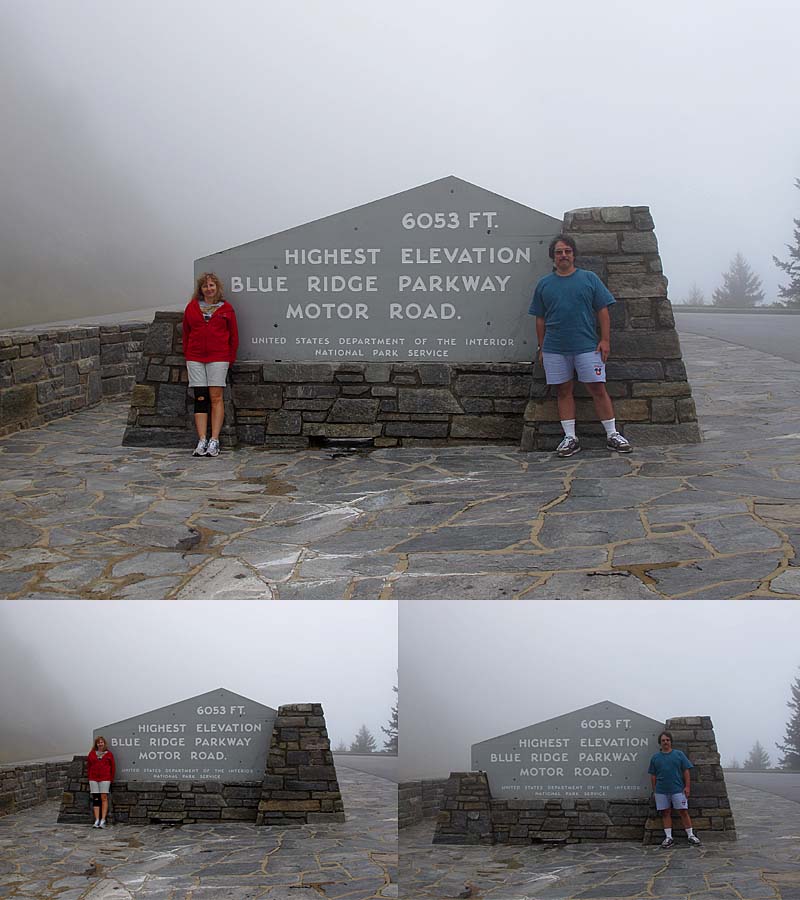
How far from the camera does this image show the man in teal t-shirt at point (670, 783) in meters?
4.33

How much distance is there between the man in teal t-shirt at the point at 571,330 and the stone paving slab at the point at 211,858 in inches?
128

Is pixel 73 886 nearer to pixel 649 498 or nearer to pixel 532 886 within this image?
pixel 532 886

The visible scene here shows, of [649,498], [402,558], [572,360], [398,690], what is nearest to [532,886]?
[398,690]

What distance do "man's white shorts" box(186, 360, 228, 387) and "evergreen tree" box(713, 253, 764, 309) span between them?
14.6 meters

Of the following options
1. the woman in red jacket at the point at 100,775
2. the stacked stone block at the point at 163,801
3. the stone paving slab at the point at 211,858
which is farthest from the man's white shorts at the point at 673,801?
the woman in red jacket at the point at 100,775

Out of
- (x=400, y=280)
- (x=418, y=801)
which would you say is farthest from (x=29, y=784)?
(x=400, y=280)

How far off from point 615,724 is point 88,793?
306cm

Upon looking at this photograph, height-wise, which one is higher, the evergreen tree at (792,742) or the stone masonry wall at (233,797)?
the evergreen tree at (792,742)

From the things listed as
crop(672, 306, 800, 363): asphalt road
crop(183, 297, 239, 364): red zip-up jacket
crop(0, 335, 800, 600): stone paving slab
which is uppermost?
crop(672, 306, 800, 363): asphalt road

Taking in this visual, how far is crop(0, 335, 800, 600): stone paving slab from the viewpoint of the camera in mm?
4699

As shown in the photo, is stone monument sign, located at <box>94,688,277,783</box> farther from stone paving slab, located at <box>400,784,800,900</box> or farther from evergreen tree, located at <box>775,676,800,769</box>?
evergreen tree, located at <box>775,676,800,769</box>

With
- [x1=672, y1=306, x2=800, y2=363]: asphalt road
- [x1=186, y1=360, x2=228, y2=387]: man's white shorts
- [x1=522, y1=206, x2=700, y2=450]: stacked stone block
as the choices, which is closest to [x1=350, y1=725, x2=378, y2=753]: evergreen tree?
[x1=522, y1=206, x2=700, y2=450]: stacked stone block

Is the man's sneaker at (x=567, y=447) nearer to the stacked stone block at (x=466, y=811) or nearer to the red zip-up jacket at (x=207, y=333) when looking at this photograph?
the red zip-up jacket at (x=207, y=333)

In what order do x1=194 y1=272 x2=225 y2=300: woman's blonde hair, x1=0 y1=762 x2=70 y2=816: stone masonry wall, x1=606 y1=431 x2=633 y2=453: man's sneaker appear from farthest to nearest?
1. x1=194 y1=272 x2=225 y2=300: woman's blonde hair
2. x1=606 y1=431 x2=633 y2=453: man's sneaker
3. x1=0 y1=762 x2=70 y2=816: stone masonry wall
